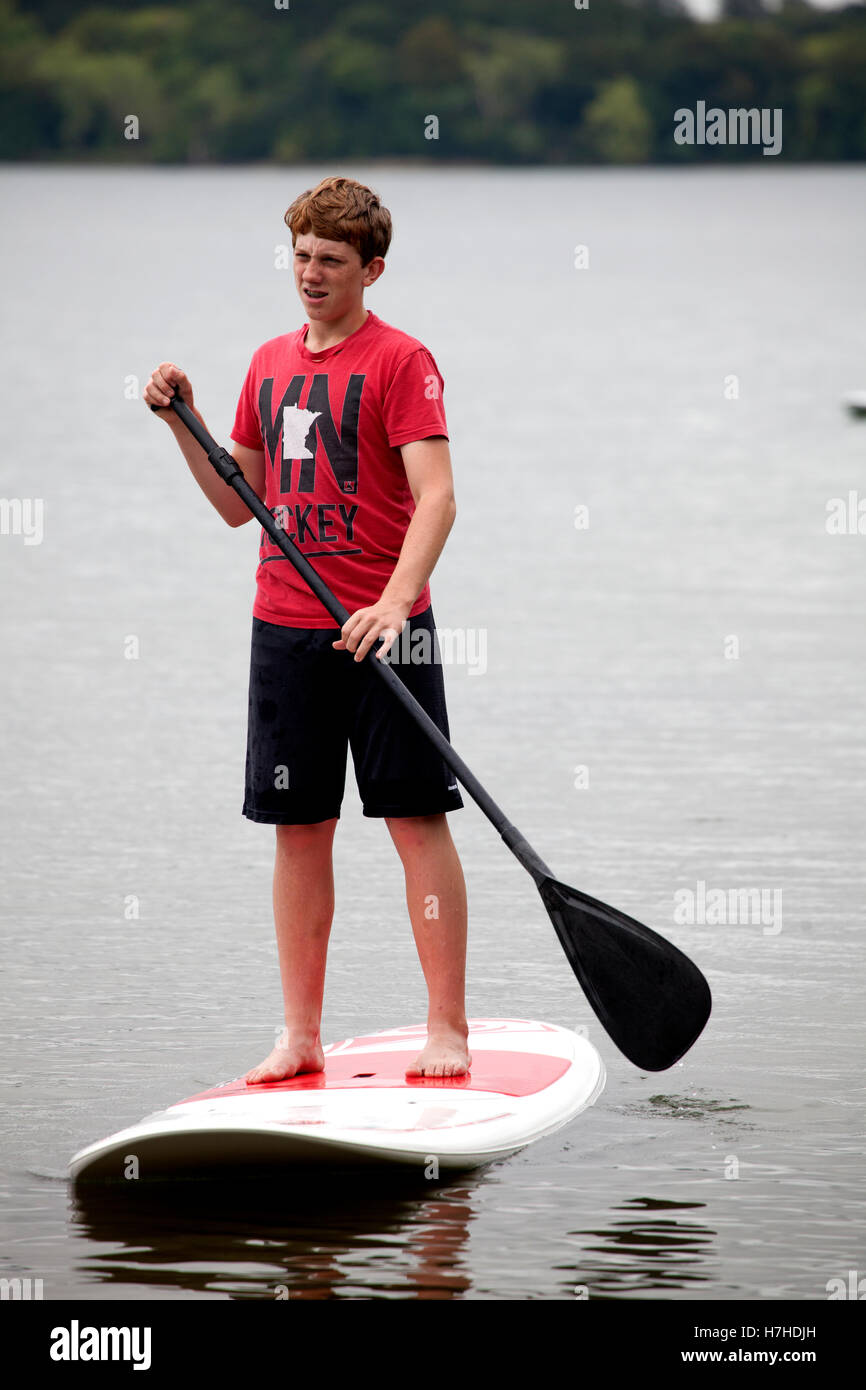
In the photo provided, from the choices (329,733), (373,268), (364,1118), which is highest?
(373,268)

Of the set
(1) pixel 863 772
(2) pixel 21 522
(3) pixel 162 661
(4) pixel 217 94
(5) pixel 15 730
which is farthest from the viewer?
(4) pixel 217 94

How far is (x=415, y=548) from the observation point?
4.62 m

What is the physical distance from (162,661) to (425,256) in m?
61.5

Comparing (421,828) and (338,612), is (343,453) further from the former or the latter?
(421,828)

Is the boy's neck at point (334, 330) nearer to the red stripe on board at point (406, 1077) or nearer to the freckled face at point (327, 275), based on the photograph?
the freckled face at point (327, 275)

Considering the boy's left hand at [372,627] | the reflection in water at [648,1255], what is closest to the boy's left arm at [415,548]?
the boy's left hand at [372,627]

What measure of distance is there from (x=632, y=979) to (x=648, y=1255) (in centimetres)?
75

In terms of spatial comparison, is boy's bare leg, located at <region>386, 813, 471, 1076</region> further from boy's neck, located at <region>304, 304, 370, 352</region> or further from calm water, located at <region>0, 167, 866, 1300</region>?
boy's neck, located at <region>304, 304, 370, 352</region>

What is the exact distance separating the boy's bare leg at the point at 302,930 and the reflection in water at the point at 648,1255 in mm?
815

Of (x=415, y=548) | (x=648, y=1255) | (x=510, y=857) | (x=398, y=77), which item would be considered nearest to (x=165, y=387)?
(x=415, y=548)

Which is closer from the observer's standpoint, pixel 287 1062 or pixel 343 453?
pixel 343 453

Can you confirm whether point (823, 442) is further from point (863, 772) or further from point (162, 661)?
point (863, 772)

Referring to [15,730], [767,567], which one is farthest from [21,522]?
[15,730]
